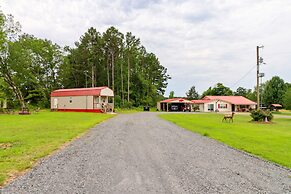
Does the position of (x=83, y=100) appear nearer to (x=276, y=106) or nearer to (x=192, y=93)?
(x=276, y=106)

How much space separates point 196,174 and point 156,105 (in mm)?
57985

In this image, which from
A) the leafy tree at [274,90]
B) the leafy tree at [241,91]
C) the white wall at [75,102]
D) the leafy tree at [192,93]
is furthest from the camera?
the leafy tree at [192,93]

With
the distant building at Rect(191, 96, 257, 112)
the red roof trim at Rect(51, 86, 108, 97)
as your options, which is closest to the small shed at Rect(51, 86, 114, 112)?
the red roof trim at Rect(51, 86, 108, 97)

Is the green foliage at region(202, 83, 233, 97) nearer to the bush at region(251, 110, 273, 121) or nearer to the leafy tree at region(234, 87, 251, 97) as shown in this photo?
the leafy tree at region(234, 87, 251, 97)

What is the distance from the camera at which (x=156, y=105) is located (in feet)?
207

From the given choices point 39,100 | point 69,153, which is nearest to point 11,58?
point 39,100

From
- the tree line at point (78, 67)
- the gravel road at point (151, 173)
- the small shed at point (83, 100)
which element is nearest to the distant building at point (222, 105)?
the tree line at point (78, 67)

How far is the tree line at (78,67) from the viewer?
127 ft

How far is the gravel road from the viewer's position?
4.21 meters

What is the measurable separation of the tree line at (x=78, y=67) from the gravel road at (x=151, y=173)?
35296 millimetres

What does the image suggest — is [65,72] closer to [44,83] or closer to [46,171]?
[44,83]

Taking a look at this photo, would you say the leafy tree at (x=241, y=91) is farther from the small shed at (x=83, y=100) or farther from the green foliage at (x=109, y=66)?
the small shed at (x=83, y=100)

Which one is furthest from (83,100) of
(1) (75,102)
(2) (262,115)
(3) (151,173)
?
(3) (151,173)

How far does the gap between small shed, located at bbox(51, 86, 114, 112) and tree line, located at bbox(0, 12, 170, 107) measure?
6.08 metres
